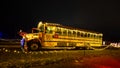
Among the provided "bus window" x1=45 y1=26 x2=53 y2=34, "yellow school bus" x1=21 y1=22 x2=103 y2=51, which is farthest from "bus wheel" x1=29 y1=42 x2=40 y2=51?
"bus window" x1=45 y1=26 x2=53 y2=34

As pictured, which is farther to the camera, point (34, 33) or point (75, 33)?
point (75, 33)

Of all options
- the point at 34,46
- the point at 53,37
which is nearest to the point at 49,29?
the point at 53,37

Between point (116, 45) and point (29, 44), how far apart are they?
→ 20941 millimetres

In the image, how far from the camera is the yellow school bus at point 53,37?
2225 centimetres

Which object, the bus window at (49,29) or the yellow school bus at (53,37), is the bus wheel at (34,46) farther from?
the bus window at (49,29)

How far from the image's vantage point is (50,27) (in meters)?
23.2

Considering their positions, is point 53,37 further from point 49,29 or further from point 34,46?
point 34,46

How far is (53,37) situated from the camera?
922 inches

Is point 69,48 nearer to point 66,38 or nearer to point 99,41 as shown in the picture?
point 66,38

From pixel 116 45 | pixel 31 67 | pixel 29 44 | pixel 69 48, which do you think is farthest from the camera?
pixel 116 45

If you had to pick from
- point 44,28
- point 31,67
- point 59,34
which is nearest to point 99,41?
point 59,34

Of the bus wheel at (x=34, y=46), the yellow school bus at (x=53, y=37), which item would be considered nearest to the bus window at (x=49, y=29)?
the yellow school bus at (x=53, y=37)

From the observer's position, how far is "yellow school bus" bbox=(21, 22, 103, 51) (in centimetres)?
2225

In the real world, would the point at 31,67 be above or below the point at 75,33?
below
